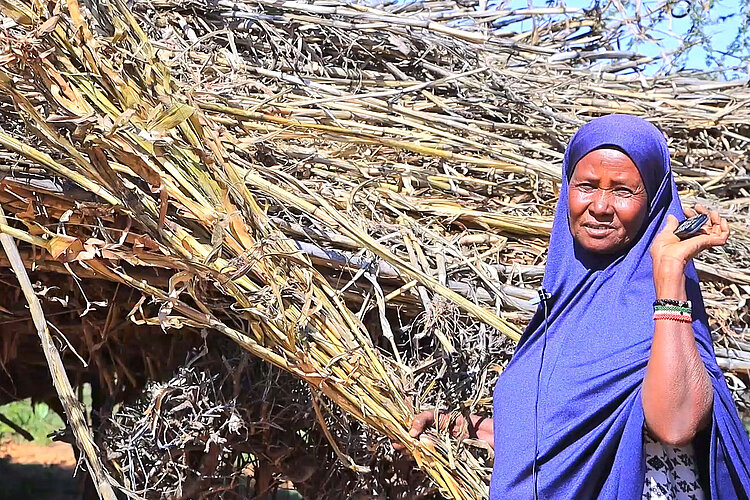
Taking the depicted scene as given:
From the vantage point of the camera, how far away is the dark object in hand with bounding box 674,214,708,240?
1.49 meters

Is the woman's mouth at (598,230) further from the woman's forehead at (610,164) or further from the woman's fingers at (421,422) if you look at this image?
the woman's fingers at (421,422)

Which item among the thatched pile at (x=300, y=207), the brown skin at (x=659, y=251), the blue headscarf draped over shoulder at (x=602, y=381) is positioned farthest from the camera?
the thatched pile at (x=300, y=207)

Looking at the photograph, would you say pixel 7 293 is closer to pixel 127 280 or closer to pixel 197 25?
pixel 127 280

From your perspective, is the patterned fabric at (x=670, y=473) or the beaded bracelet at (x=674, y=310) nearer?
the beaded bracelet at (x=674, y=310)

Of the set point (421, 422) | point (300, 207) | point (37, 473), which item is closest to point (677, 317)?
point (421, 422)

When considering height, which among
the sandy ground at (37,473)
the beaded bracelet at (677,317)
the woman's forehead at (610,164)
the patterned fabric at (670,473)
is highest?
the woman's forehead at (610,164)

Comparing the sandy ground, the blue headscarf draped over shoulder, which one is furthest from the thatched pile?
the sandy ground

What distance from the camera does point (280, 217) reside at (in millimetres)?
2275

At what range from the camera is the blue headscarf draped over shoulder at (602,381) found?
1534 millimetres

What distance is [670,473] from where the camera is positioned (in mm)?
1565

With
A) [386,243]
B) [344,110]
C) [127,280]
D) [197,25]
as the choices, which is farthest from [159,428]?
[197,25]

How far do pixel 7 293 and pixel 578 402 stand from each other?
1815 millimetres

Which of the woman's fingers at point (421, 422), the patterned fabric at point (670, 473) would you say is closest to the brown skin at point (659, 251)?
the patterned fabric at point (670, 473)

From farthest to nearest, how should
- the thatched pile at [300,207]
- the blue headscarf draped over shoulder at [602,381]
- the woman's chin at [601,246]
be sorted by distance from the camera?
the thatched pile at [300,207]
the woman's chin at [601,246]
the blue headscarf draped over shoulder at [602,381]
